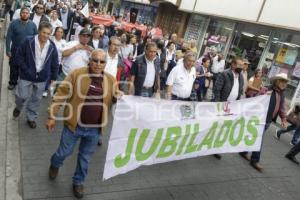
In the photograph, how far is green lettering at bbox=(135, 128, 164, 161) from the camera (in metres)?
4.99

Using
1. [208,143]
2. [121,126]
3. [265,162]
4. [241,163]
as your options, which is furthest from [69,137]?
[265,162]

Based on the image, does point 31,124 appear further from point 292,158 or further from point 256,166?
point 292,158

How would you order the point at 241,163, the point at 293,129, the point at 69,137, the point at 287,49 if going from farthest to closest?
1. the point at 287,49
2. the point at 293,129
3. the point at 241,163
4. the point at 69,137

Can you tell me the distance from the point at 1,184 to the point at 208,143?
3018mm

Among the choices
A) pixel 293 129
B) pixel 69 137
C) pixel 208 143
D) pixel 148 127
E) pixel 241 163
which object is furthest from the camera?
pixel 293 129

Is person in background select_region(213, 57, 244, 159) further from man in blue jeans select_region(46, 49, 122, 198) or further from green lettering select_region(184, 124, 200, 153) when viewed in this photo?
man in blue jeans select_region(46, 49, 122, 198)

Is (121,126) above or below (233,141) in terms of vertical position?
above

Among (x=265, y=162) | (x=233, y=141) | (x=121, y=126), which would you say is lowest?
(x=265, y=162)

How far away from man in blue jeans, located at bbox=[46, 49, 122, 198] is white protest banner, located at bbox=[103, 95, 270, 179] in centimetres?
21

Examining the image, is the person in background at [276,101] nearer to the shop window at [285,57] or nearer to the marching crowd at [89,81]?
the marching crowd at [89,81]

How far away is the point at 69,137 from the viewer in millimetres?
4672

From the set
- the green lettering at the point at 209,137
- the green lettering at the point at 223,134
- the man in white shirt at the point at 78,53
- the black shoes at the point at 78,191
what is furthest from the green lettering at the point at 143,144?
the man in white shirt at the point at 78,53

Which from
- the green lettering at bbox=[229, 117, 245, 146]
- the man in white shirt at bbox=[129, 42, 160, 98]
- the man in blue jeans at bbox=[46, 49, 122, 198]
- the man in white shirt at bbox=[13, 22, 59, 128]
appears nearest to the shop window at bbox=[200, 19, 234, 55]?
the man in white shirt at bbox=[129, 42, 160, 98]

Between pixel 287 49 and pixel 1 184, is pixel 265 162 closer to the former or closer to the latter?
pixel 1 184
